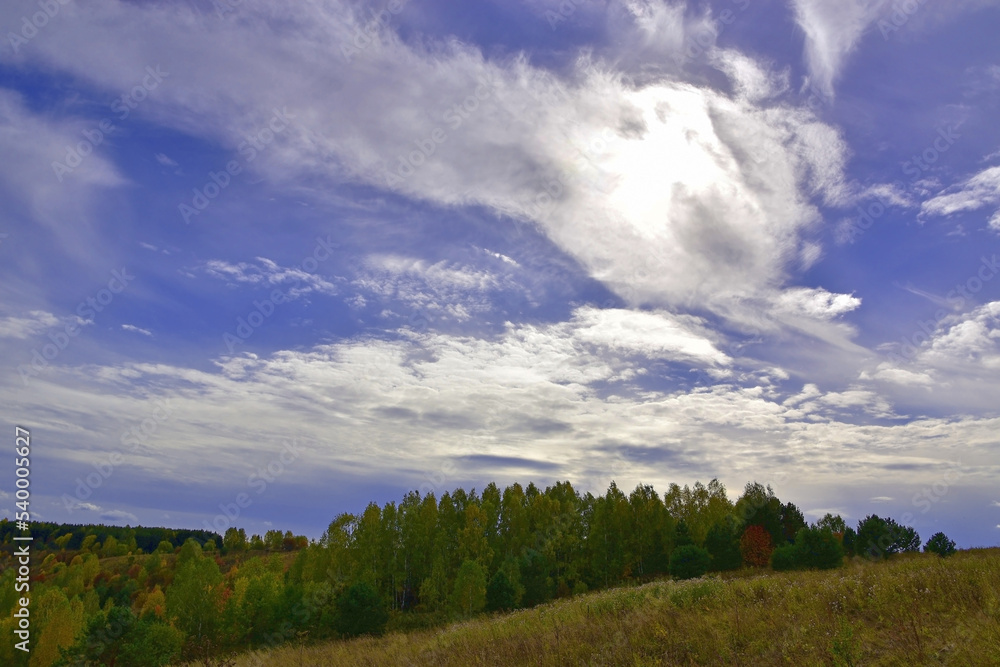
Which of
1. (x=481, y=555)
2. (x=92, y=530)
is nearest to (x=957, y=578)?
(x=481, y=555)

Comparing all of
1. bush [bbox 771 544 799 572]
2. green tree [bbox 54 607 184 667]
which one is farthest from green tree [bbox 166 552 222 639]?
bush [bbox 771 544 799 572]

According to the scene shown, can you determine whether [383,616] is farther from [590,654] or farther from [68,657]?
[590,654]

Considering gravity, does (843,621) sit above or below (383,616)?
above

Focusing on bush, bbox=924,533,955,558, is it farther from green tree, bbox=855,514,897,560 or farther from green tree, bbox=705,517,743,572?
green tree, bbox=705,517,743,572

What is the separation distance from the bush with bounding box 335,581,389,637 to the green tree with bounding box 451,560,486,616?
25.6 feet

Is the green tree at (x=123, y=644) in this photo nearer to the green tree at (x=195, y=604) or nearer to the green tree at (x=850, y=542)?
the green tree at (x=195, y=604)

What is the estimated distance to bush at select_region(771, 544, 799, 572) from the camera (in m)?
39.9

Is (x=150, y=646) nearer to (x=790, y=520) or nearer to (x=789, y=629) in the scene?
(x=789, y=629)

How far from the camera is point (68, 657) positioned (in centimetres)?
3897

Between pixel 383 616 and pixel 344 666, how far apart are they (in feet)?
85.1

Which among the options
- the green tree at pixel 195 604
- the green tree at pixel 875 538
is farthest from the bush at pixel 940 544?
the green tree at pixel 195 604

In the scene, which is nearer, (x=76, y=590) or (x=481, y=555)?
(x=481, y=555)

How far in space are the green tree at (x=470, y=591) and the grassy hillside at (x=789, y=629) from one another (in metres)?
30.1

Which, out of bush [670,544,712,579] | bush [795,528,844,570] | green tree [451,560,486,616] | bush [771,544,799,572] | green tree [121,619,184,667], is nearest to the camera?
green tree [121,619,184,667]
